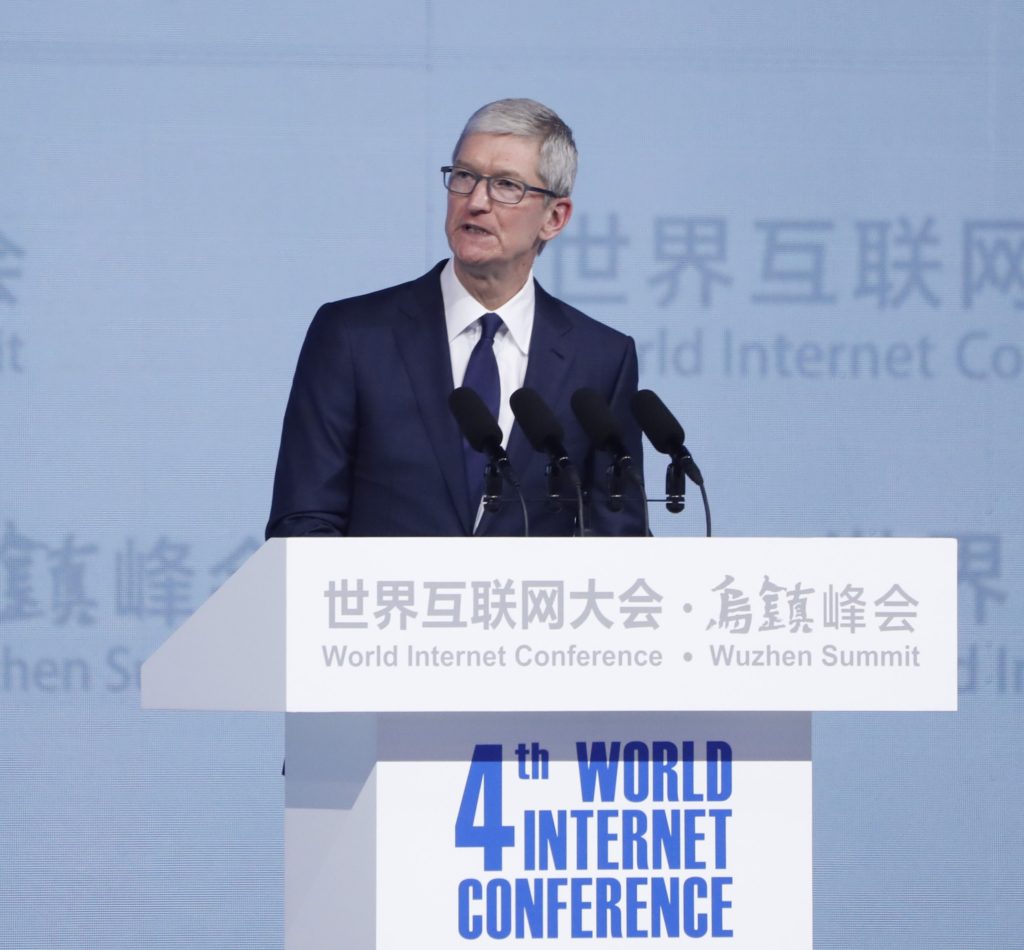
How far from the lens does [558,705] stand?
155 cm

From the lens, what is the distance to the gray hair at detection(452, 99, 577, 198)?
2131 mm

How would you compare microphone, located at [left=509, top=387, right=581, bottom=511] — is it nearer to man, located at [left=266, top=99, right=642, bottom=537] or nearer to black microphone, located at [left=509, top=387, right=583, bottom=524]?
black microphone, located at [left=509, top=387, right=583, bottom=524]

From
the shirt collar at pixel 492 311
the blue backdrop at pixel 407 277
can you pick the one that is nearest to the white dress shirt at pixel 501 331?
the shirt collar at pixel 492 311

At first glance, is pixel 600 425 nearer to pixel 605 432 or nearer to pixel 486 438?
pixel 605 432

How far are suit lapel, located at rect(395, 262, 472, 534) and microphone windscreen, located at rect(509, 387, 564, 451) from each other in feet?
0.90

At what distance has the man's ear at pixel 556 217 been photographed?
2.21m

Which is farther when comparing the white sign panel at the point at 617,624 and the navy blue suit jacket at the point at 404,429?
the navy blue suit jacket at the point at 404,429

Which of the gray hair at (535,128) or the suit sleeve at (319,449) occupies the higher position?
the gray hair at (535,128)

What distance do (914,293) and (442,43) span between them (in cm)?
118

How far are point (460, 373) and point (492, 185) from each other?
0.26 m

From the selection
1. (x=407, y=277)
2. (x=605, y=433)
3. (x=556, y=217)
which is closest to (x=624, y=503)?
(x=605, y=433)

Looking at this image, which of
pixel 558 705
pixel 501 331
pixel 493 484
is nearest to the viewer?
pixel 558 705

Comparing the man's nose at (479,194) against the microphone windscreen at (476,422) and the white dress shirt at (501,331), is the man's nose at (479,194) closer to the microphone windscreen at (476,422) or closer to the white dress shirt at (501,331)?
the white dress shirt at (501,331)

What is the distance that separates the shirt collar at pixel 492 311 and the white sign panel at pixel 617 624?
692mm
